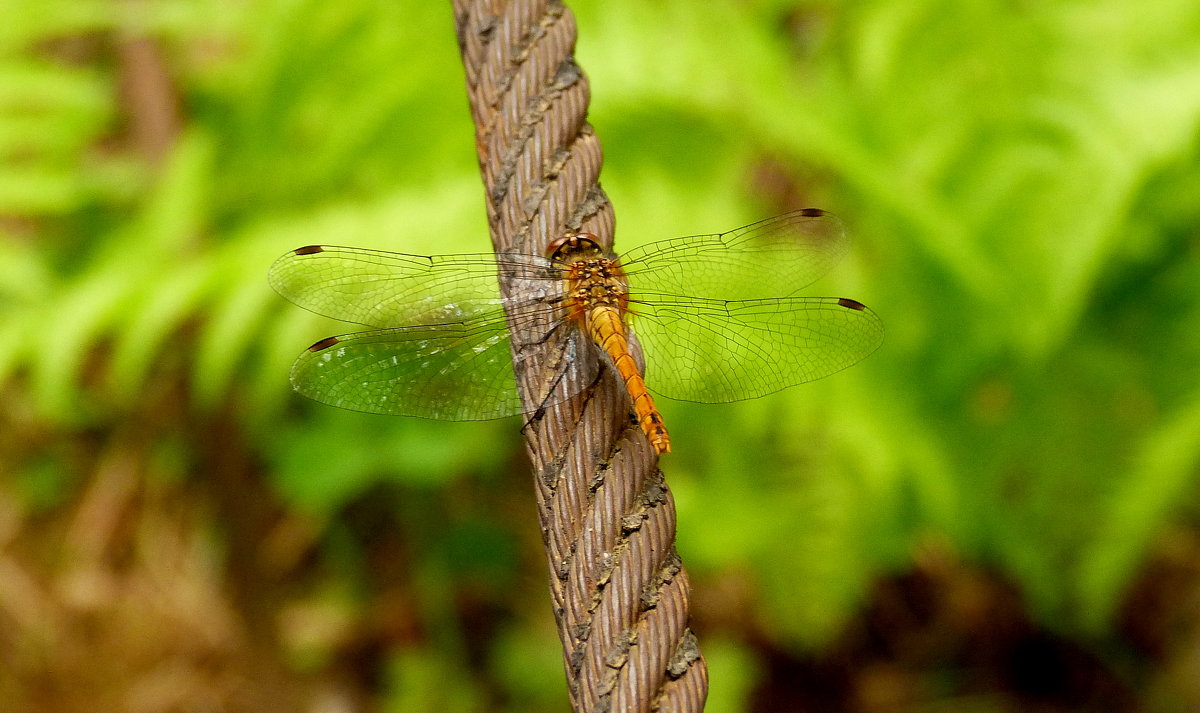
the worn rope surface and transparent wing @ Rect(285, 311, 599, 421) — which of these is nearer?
the worn rope surface

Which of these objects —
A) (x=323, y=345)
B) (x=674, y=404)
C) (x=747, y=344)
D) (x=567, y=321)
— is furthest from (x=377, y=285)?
(x=674, y=404)

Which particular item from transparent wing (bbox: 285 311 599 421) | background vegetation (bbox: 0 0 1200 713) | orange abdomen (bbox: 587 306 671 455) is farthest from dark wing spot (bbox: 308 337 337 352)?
background vegetation (bbox: 0 0 1200 713)

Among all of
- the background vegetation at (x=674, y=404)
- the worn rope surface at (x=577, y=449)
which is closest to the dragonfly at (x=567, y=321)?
the worn rope surface at (x=577, y=449)

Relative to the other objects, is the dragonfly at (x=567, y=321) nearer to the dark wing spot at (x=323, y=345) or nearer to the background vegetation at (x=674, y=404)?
the dark wing spot at (x=323, y=345)

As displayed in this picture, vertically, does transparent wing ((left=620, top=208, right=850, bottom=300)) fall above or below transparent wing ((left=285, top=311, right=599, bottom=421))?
above

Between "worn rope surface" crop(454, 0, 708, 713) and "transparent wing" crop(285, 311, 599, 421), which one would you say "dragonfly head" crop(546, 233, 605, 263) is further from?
"transparent wing" crop(285, 311, 599, 421)

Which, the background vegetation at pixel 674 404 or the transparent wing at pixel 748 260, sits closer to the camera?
the transparent wing at pixel 748 260
